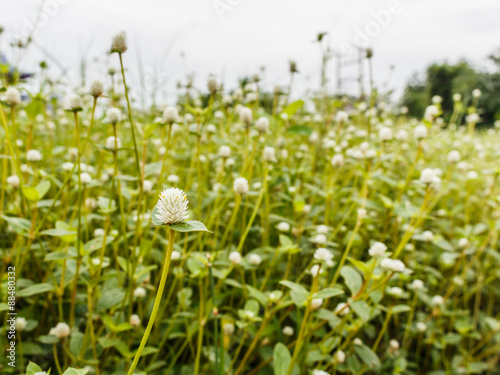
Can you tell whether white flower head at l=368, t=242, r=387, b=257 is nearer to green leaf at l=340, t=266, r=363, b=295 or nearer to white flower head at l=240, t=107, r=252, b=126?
green leaf at l=340, t=266, r=363, b=295

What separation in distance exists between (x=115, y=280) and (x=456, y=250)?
1.43m

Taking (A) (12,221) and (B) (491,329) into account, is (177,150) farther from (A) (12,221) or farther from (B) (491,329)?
(B) (491,329)

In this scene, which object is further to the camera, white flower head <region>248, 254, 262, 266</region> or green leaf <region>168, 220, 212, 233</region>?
white flower head <region>248, 254, 262, 266</region>

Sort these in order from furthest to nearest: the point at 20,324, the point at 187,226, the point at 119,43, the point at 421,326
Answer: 1. the point at 421,326
2. the point at 20,324
3. the point at 119,43
4. the point at 187,226

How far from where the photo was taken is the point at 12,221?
82 cm

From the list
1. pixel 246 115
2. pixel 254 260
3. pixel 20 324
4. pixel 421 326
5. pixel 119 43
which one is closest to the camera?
pixel 119 43

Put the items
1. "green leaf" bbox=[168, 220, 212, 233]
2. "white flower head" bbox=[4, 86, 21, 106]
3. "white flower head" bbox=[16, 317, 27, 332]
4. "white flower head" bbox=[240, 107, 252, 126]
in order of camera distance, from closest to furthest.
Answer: "green leaf" bbox=[168, 220, 212, 233]
"white flower head" bbox=[16, 317, 27, 332]
"white flower head" bbox=[4, 86, 21, 106]
"white flower head" bbox=[240, 107, 252, 126]

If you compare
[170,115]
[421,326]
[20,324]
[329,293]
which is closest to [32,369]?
[20,324]

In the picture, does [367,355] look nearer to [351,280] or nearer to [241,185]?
[351,280]

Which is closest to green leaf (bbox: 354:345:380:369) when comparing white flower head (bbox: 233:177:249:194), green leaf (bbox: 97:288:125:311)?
Result: white flower head (bbox: 233:177:249:194)

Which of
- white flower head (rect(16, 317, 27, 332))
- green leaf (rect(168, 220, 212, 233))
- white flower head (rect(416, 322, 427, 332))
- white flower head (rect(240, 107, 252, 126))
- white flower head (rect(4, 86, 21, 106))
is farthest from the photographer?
white flower head (rect(416, 322, 427, 332))

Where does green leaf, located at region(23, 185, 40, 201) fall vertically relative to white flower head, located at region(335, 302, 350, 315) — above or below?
above

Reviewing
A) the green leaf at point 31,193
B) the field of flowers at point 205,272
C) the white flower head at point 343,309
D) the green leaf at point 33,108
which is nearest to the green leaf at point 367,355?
the field of flowers at point 205,272

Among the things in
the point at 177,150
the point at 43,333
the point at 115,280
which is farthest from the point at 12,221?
the point at 177,150
